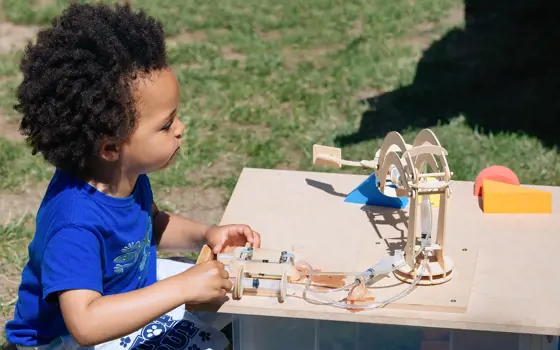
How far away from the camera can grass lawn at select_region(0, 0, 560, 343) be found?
12.5 ft

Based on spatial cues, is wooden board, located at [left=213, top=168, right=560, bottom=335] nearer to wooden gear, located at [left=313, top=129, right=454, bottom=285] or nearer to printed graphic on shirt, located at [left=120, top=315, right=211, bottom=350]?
wooden gear, located at [left=313, top=129, right=454, bottom=285]

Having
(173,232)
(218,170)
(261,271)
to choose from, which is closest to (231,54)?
(218,170)

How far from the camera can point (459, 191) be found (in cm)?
245

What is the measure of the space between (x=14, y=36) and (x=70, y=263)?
3.74m

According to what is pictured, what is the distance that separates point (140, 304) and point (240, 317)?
350mm

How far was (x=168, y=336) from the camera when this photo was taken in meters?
2.16

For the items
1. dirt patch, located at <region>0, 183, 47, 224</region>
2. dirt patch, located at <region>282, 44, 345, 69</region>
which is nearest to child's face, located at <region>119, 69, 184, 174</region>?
dirt patch, located at <region>0, 183, 47, 224</region>

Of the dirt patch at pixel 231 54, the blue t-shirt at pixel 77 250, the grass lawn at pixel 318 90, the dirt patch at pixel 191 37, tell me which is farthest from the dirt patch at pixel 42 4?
the blue t-shirt at pixel 77 250

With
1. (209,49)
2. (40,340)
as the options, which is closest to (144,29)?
(40,340)

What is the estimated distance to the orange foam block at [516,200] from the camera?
230 cm

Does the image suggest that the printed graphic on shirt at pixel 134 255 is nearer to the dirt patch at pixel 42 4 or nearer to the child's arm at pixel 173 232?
the child's arm at pixel 173 232

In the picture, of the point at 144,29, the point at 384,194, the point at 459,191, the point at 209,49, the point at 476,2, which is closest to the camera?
the point at 144,29

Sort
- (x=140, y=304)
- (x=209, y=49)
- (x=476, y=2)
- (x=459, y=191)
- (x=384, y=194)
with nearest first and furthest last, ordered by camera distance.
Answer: (x=140, y=304), (x=384, y=194), (x=459, y=191), (x=209, y=49), (x=476, y=2)

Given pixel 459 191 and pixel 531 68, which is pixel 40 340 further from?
pixel 531 68
